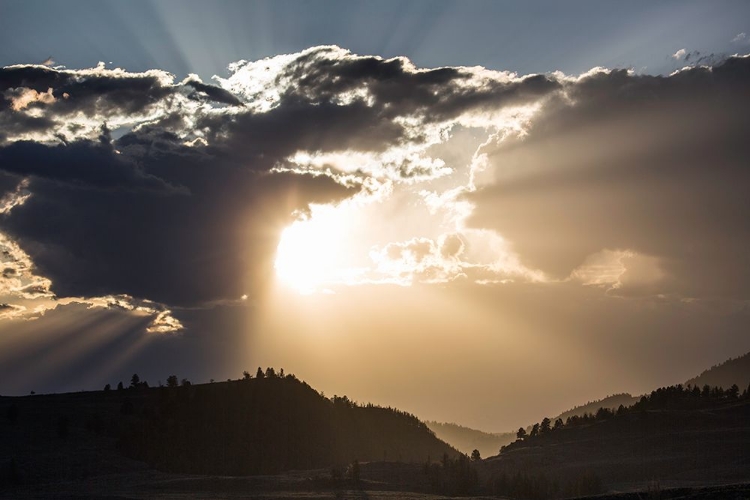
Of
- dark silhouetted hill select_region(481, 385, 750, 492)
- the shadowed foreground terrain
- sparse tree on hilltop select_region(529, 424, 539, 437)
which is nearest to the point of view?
the shadowed foreground terrain

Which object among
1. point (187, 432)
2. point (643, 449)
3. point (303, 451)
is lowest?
point (643, 449)

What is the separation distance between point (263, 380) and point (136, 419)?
31.4 meters

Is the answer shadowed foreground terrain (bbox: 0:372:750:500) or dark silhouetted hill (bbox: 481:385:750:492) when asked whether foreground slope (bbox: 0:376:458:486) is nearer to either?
shadowed foreground terrain (bbox: 0:372:750:500)

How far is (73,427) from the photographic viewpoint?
11706 centimetres

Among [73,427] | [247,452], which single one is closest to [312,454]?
[247,452]

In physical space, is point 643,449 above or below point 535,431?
below

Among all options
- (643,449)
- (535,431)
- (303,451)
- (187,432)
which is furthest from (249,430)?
(643,449)

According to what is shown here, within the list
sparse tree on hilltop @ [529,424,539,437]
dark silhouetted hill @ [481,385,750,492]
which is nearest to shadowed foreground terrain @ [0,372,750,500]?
dark silhouetted hill @ [481,385,750,492]

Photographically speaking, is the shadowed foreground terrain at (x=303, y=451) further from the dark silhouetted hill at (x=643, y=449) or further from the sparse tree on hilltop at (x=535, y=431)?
the sparse tree on hilltop at (x=535, y=431)

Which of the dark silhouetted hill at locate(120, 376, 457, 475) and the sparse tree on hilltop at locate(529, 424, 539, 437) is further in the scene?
the sparse tree on hilltop at locate(529, 424, 539, 437)

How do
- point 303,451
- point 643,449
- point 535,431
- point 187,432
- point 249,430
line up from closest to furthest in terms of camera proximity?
point 643,449 < point 187,432 < point 249,430 < point 303,451 < point 535,431

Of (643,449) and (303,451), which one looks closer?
(643,449)

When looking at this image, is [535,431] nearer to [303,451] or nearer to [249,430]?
[303,451]

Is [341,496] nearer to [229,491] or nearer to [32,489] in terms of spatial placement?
[229,491]
